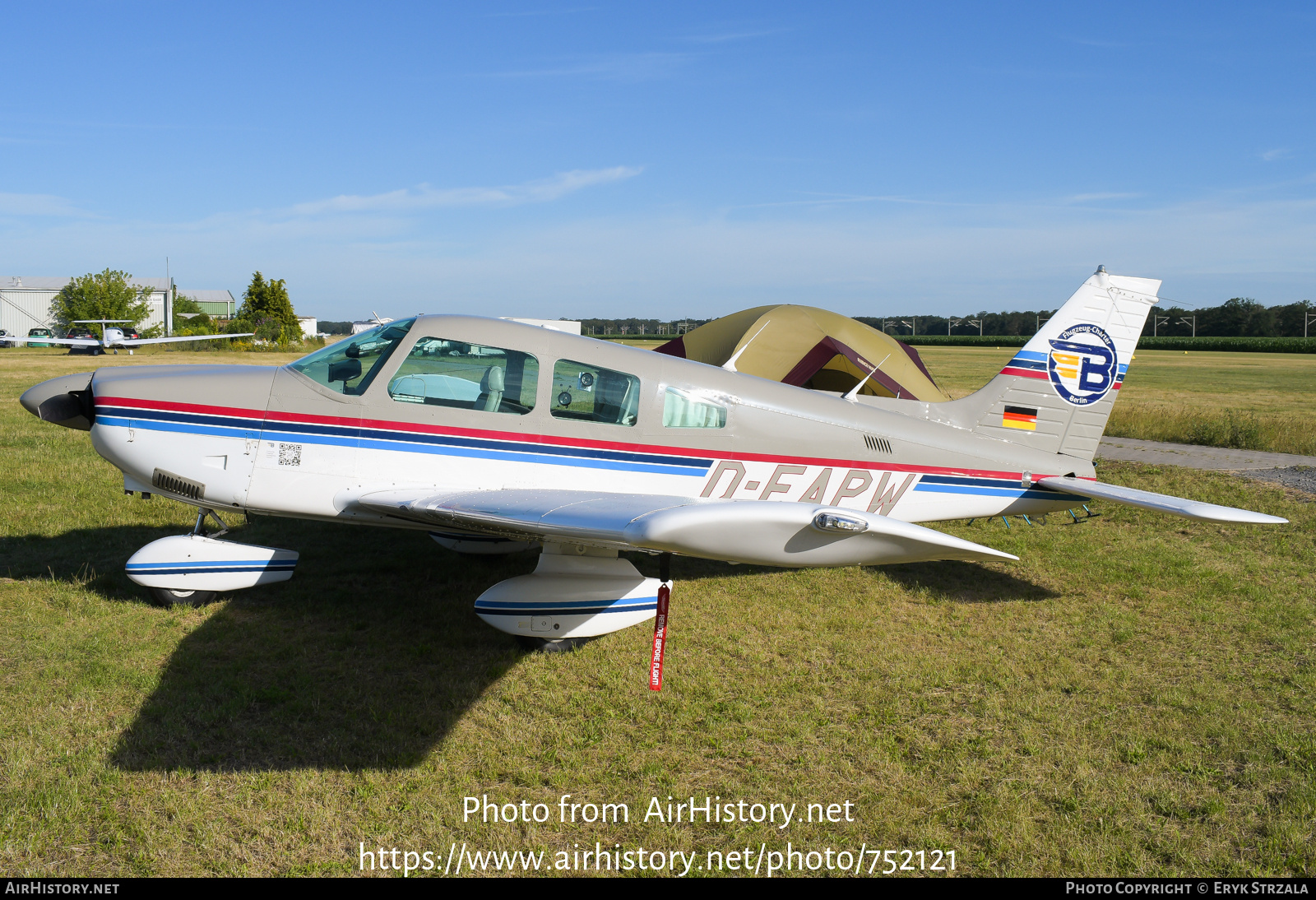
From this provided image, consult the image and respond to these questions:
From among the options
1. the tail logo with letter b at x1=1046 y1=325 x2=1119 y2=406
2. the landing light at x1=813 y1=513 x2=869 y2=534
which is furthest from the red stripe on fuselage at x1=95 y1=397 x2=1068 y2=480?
the tail logo with letter b at x1=1046 y1=325 x2=1119 y2=406

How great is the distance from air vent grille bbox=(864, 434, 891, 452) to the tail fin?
3.28 ft

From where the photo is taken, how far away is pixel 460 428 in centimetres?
523

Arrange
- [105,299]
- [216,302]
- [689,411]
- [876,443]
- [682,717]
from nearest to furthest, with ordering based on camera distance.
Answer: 1. [682,717]
2. [689,411]
3. [876,443]
4. [105,299]
5. [216,302]

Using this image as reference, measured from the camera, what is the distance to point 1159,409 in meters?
19.0

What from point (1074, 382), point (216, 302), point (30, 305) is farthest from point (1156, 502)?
point (216, 302)

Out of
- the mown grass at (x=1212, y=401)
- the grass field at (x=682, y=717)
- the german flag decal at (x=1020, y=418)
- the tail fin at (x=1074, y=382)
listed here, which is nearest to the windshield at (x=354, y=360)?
the grass field at (x=682, y=717)

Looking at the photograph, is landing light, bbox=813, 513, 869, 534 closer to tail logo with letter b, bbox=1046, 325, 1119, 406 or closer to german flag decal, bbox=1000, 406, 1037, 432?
german flag decal, bbox=1000, 406, 1037, 432

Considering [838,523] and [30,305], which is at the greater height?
[30,305]

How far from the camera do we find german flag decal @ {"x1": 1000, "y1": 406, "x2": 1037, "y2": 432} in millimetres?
6414

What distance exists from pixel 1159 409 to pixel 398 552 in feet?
62.7

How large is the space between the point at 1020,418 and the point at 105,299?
201ft

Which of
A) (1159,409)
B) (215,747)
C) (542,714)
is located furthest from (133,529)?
(1159,409)

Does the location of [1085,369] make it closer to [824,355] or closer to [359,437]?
[824,355]

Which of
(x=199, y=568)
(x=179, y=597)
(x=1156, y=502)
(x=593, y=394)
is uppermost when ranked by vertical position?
(x=593, y=394)
